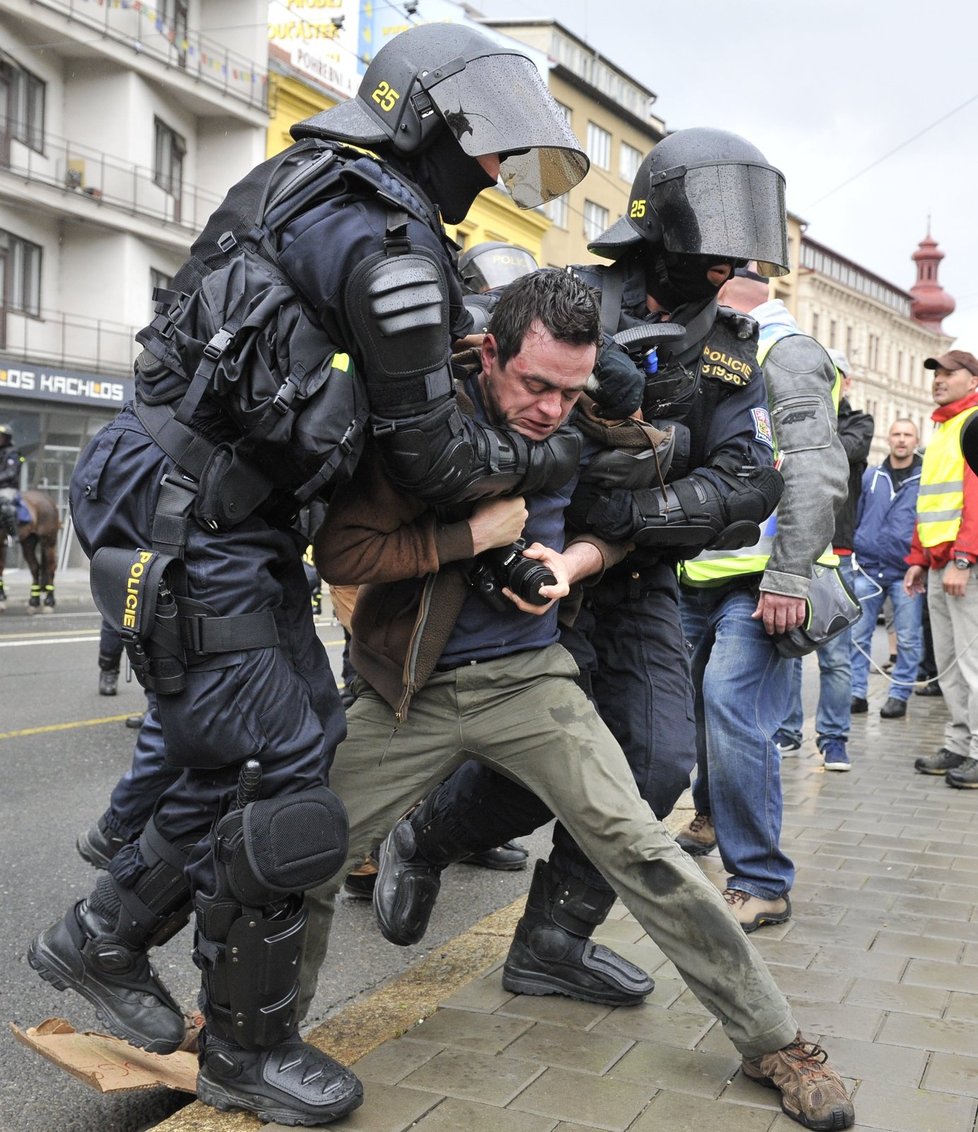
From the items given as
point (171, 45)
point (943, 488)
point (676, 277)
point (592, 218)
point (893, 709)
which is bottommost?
point (893, 709)

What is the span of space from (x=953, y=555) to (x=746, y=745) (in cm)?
350

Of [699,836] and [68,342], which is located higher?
[68,342]

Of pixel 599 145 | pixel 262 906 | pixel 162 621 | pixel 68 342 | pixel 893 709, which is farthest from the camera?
pixel 599 145

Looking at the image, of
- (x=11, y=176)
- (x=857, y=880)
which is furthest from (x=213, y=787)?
(x=11, y=176)

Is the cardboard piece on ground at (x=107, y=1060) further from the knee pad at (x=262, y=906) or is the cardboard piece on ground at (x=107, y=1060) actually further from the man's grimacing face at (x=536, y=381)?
the man's grimacing face at (x=536, y=381)

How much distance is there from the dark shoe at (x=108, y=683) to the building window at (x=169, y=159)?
19.5 metres

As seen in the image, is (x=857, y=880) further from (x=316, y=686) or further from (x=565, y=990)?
(x=316, y=686)

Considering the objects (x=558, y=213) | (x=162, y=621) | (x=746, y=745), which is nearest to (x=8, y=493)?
(x=746, y=745)

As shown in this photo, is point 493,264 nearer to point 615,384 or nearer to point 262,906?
point 615,384

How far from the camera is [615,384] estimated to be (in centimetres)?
319

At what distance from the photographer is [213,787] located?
2.75 metres

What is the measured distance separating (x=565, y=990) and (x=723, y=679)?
1.30 m

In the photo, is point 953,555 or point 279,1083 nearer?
point 279,1083

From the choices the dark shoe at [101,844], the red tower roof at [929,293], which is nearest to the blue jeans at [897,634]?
the dark shoe at [101,844]
